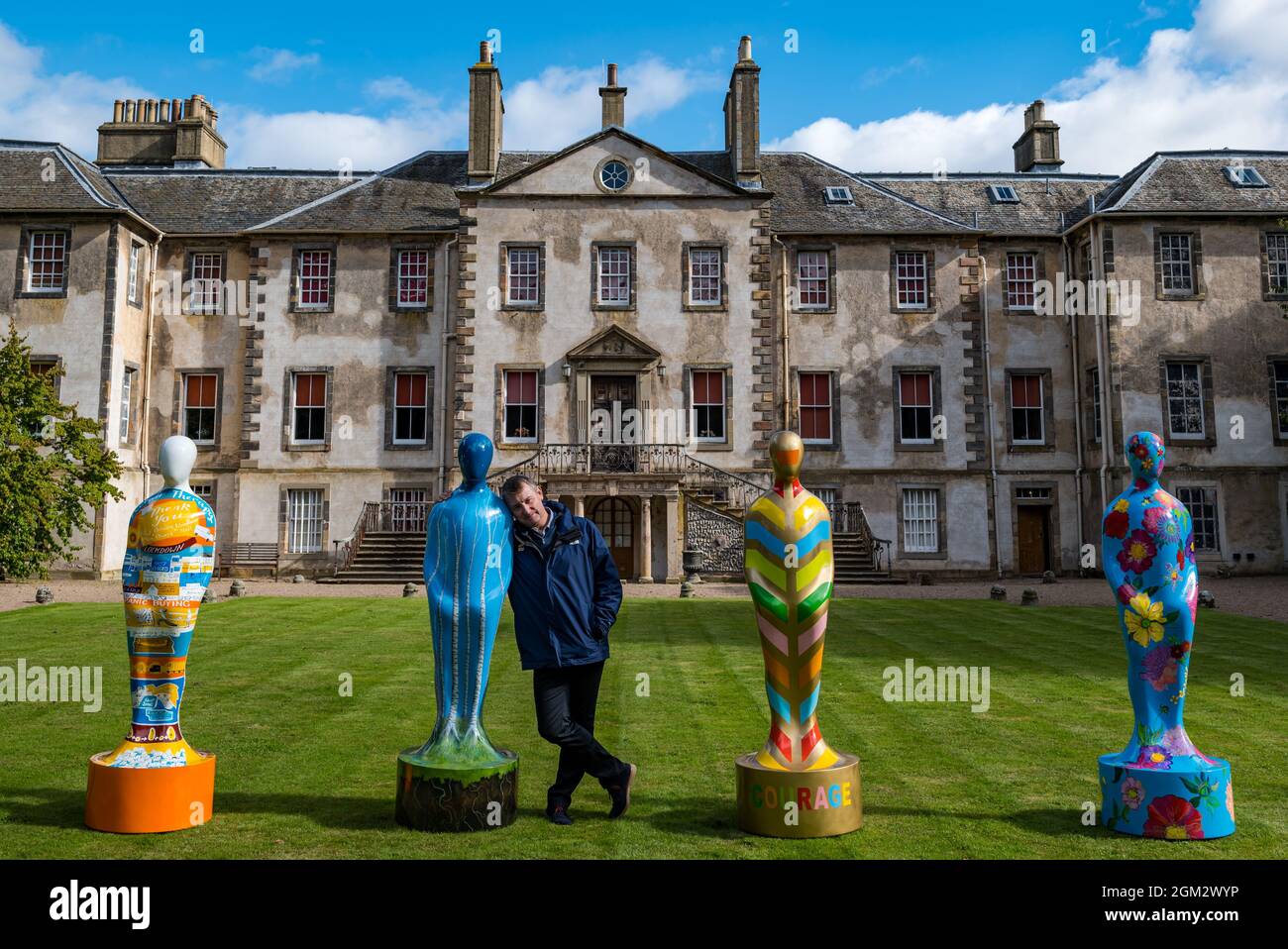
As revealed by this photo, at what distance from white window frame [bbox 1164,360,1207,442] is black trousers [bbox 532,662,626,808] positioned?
86.3 feet

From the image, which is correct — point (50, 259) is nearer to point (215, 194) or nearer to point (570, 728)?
point (215, 194)

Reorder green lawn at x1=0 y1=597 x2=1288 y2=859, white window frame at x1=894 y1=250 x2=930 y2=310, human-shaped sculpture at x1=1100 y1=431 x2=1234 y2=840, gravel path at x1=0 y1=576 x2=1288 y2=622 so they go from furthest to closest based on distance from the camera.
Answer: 1. white window frame at x1=894 y1=250 x2=930 y2=310
2. gravel path at x1=0 y1=576 x2=1288 y2=622
3. human-shaped sculpture at x1=1100 y1=431 x2=1234 y2=840
4. green lawn at x1=0 y1=597 x2=1288 y2=859

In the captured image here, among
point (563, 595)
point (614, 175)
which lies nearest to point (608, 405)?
point (614, 175)

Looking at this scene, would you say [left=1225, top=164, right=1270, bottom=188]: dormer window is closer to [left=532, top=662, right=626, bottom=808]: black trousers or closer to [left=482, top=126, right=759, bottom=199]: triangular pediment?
[left=482, top=126, right=759, bottom=199]: triangular pediment

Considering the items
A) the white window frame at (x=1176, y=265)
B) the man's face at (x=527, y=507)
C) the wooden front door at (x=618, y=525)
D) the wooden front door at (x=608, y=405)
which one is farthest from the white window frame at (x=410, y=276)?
the man's face at (x=527, y=507)

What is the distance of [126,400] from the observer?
91.1 feet

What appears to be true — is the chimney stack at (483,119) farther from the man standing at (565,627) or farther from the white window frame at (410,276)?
the man standing at (565,627)

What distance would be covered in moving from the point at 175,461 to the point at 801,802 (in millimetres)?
4219

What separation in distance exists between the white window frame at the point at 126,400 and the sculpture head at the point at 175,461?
23.8m

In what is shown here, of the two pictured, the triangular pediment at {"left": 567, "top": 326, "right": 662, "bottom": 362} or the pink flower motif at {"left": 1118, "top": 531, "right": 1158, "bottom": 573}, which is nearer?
the pink flower motif at {"left": 1118, "top": 531, "right": 1158, "bottom": 573}

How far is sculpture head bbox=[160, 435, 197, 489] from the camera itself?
239 inches

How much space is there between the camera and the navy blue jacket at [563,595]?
5.83 metres

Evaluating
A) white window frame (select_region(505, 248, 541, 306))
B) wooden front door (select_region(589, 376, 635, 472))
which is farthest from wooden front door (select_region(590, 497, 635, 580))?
white window frame (select_region(505, 248, 541, 306))

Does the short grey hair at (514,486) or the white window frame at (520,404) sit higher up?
the white window frame at (520,404)
